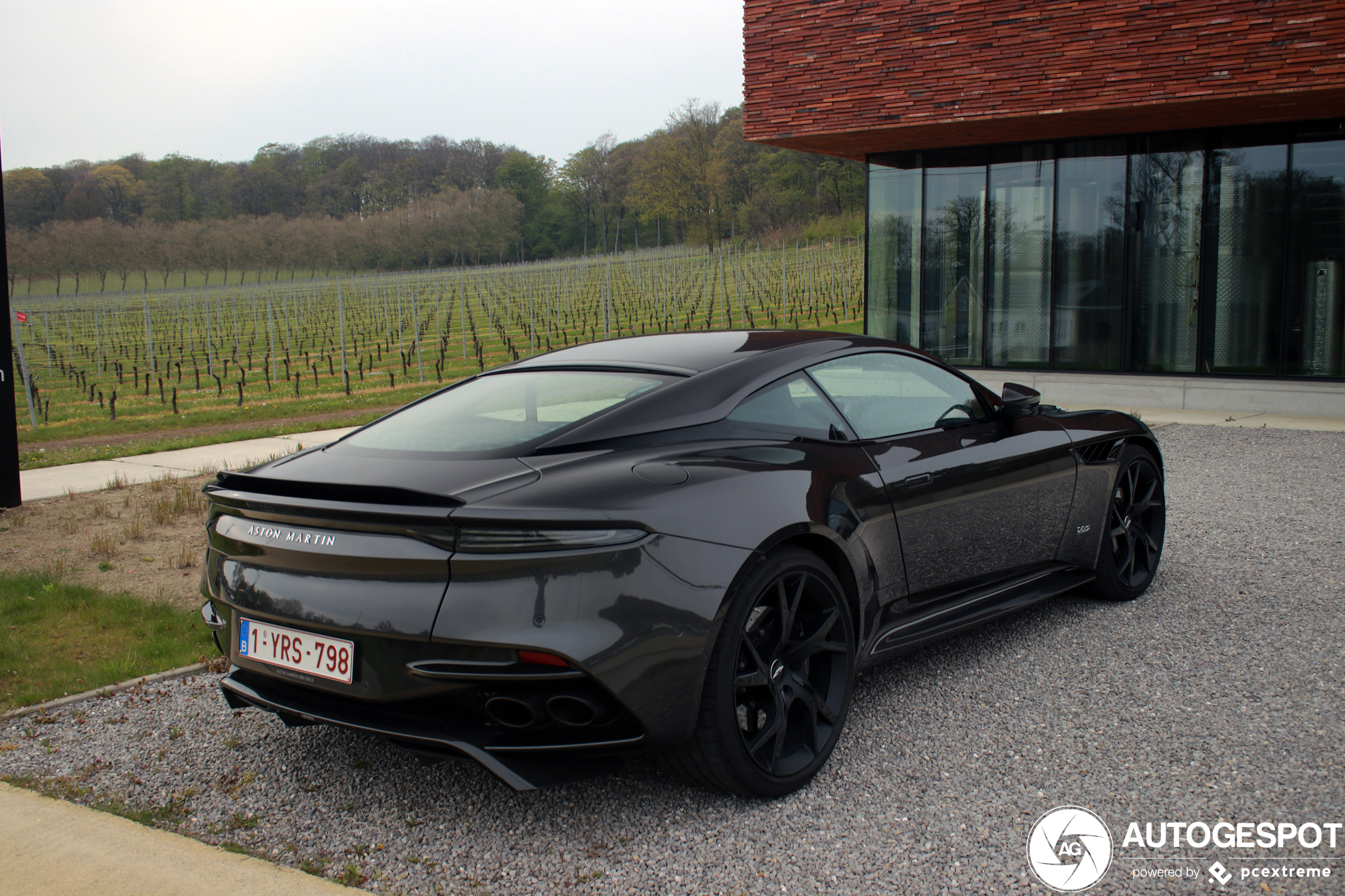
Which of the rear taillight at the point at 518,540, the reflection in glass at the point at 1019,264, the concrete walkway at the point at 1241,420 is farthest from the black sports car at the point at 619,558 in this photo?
the reflection in glass at the point at 1019,264

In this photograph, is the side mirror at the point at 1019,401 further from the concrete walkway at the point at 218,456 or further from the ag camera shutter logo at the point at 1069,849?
the concrete walkway at the point at 218,456

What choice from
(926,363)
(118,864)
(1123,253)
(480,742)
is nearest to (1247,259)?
(1123,253)

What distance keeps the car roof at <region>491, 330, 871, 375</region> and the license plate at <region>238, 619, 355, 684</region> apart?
4.42 ft

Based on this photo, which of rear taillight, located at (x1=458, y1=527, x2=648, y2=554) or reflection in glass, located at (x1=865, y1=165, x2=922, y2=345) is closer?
rear taillight, located at (x1=458, y1=527, x2=648, y2=554)

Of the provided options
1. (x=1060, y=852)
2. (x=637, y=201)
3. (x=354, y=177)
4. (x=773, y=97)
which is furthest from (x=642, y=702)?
(x=354, y=177)

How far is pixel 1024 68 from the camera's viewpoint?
1295 cm

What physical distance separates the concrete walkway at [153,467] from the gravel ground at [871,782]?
5103mm

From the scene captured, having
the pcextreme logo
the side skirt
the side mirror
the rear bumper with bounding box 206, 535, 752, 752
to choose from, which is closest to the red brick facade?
the side mirror

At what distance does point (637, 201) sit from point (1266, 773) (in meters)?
96.6

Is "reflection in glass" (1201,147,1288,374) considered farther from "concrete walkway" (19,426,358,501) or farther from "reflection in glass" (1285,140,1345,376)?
"concrete walkway" (19,426,358,501)

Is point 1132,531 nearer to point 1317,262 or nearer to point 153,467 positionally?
point 153,467

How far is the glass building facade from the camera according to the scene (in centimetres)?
1325

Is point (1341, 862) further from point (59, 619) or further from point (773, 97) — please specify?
point (773, 97)

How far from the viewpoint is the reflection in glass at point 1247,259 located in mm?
13391
